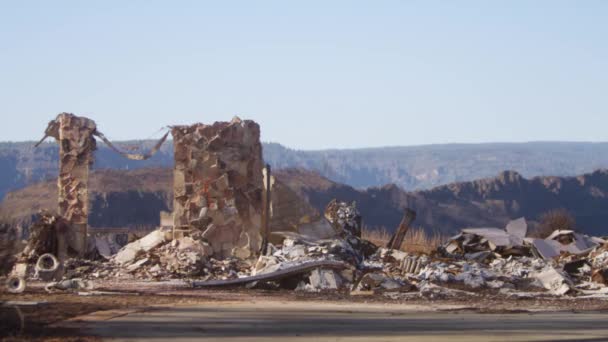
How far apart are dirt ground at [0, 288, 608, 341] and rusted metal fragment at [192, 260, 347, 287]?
37 cm

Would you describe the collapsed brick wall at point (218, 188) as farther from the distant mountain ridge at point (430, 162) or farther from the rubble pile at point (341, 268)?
the distant mountain ridge at point (430, 162)

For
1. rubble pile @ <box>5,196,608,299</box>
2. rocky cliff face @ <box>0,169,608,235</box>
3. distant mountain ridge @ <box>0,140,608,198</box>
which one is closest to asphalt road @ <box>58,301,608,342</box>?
rubble pile @ <box>5,196,608,299</box>

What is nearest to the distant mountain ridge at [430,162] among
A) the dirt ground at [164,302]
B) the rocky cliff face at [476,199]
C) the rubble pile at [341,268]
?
the rocky cliff face at [476,199]

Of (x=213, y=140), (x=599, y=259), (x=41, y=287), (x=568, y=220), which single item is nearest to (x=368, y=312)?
(x=41, y=287)

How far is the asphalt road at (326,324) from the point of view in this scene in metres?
12.3

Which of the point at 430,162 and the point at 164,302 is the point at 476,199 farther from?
the point at 430,162

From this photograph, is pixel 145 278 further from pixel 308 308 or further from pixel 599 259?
pixel 599 259

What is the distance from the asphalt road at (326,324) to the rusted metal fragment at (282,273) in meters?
3.57

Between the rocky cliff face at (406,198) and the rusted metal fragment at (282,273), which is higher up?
the rocky cliff face at (406,198)

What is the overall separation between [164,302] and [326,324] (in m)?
3.60

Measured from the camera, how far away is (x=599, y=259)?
79.7ft

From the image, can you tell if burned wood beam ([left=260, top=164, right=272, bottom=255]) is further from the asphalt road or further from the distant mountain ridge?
the distant mountain ridge

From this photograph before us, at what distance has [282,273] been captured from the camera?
66.9 feet

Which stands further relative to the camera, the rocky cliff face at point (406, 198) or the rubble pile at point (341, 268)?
the rocky cliff face at point (406, 198)
